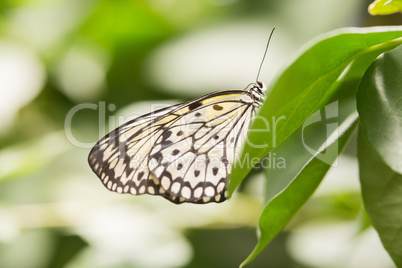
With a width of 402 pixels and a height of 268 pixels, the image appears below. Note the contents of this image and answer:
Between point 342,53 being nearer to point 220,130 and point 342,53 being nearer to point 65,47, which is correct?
point 220,130

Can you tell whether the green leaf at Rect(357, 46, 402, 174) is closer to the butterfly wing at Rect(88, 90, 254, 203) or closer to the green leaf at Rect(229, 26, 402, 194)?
the green leaf at Rect(229, 26, 402, 194)

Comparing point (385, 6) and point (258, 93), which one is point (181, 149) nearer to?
point (258, 93)

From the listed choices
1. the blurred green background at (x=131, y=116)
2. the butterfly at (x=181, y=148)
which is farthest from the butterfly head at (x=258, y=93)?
the blurred green background at (x=131, y=116)

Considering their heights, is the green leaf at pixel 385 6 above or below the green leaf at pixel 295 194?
above

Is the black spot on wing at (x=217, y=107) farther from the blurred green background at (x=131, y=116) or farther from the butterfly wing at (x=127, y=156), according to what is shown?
the blurred green background at (x=131, y=116)

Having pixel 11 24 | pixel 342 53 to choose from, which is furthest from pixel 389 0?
pixel 11 24

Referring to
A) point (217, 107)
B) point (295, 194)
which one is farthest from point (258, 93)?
point (295, 194)
